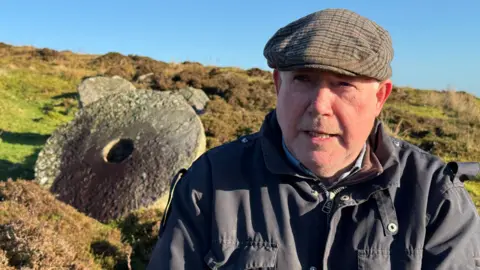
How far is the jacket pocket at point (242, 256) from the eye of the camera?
80.6 inches

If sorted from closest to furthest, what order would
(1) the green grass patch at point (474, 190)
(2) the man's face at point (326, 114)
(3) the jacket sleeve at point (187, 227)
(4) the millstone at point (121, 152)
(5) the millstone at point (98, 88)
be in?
(2) the man's face at point (326, 114)
(3) the jacket sleeve at point (187, 227)
(4) the millstone at point (121, 152)
(1) the green grass patch at point (474, 190)
(5) the millstone at point (98, 88)

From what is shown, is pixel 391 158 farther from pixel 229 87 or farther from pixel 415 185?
pixel 229 87

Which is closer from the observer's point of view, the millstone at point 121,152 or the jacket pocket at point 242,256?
the jacket pocket at point 242,256

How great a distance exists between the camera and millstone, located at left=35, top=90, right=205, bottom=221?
698 cm

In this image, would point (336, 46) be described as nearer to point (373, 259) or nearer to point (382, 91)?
point (382, 91)

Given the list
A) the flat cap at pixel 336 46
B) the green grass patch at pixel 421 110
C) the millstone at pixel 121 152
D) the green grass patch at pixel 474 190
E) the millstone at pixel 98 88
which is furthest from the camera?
the green grass patch at pixel 421 110

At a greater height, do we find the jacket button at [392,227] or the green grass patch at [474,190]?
the jacket button at [392,227]

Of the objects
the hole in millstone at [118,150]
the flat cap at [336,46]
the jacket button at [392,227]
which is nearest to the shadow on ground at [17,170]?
the hole in millstone at [118,150]

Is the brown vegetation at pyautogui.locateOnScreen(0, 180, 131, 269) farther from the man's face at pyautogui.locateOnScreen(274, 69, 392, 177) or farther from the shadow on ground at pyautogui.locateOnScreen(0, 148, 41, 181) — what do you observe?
the man's face at pyautogui.locateOnScreen(274, 69, 392, 177)

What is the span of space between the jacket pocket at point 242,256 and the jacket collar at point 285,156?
352 millimetres

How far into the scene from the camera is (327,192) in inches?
85.1

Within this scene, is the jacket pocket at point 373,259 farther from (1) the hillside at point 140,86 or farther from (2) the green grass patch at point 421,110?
(2) the green grass patch at point 421,110

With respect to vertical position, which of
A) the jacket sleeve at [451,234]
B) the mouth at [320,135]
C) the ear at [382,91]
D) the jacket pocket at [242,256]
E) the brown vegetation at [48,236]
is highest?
the ear at [382,91]

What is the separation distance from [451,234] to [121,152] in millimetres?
6752
